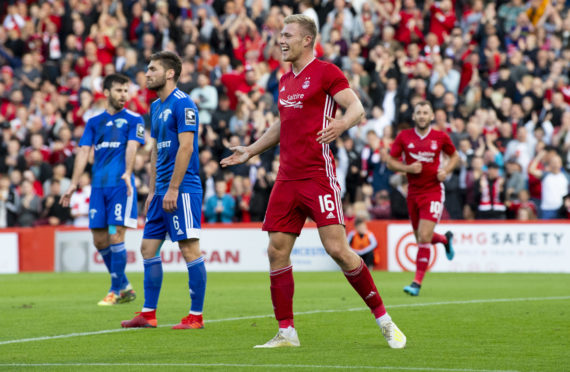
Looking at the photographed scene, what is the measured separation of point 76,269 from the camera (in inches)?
870

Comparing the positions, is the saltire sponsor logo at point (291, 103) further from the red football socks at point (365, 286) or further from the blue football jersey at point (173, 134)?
the blue football jersey at point (173, 134)

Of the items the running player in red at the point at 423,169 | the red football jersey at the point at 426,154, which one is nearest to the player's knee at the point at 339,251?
the running player in red at the point at 423,169

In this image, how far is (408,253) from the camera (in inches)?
808

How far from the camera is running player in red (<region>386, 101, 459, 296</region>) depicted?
45.6ft

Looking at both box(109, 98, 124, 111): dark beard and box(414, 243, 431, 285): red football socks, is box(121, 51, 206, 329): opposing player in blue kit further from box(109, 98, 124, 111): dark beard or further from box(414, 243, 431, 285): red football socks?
box(414, 243, 431, 285): red football socks

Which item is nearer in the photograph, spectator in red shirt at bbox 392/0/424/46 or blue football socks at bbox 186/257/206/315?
blue football socks at bbox 186/257/206/315

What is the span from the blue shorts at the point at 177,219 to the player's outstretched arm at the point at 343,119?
195 cm

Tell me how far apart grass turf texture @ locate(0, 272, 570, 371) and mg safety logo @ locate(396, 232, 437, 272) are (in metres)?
4.84

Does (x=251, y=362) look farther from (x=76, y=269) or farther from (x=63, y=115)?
(x=63, y=115)

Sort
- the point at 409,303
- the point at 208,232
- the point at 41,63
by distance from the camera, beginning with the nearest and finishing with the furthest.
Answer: the point at 409,303, the point at 208,232, the point at 41,63

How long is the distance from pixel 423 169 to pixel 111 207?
430 centimetres

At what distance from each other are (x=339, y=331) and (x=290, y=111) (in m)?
2.15

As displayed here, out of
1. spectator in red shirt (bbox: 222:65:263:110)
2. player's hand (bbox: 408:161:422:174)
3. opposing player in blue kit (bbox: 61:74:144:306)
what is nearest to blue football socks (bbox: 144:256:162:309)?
opposing player in blue kit (bbox: 61:74:144:306)

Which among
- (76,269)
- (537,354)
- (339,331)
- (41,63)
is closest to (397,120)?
(76,269)
